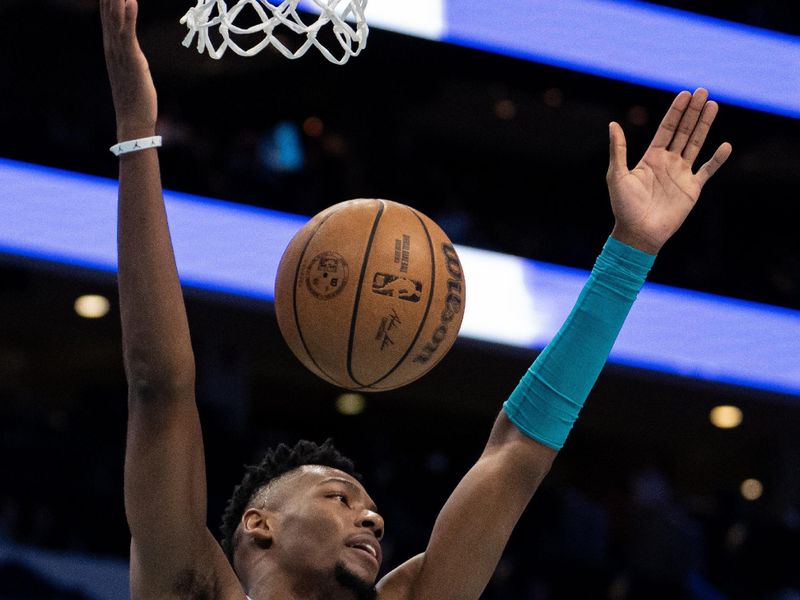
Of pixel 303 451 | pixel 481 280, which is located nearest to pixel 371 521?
pixel 303 451

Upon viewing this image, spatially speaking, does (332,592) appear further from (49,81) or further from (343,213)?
(49,81)

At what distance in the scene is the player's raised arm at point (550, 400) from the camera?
2.91 meters

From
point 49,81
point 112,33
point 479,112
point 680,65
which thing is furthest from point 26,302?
point 112,33

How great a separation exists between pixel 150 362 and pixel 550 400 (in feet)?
3.08

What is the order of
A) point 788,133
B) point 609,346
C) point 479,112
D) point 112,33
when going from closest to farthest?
point 112,33, point 609,346, point 788,133, point 479,112

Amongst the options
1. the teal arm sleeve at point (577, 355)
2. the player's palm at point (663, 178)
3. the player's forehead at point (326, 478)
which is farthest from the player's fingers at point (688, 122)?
the player's forehead at point (326, 478)

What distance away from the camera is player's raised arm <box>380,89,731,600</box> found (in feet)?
9.53

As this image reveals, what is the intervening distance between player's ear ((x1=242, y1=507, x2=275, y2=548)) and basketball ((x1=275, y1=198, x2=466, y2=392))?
1.09ft

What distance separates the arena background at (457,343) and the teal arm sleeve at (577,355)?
3.98 metres

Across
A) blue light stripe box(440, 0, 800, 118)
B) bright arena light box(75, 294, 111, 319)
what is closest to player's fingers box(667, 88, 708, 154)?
blue light stripe box(440, 0, 800, 118)

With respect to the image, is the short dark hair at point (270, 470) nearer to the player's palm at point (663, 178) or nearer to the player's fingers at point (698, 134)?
the player's palm at point (663, 178)

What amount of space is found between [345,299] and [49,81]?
5518 mm

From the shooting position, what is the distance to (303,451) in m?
3.19

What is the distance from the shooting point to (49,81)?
7859 millimetres
